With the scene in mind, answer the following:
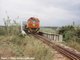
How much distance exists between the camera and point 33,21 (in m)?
34.4

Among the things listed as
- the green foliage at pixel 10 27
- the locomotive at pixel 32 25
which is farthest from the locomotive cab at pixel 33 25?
the green foliage at pixel 10 27

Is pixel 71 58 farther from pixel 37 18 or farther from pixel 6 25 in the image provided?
pixel 37 18

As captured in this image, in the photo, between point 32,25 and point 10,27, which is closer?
point 10,27

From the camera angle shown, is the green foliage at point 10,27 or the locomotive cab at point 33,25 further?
the locomotive cab at point 33,25

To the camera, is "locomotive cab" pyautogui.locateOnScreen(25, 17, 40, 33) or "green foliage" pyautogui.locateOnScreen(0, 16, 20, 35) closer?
"green foliage" pyautogui.locateOnScreen(0, 16, 20, 35)

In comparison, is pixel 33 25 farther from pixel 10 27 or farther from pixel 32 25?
pixel 10 27

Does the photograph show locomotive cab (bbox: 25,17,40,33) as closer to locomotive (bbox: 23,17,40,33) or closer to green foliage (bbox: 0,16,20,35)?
locomotive (bbox: 23,17,40,33)

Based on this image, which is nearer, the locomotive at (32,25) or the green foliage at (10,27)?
the green foliage at (10,27)

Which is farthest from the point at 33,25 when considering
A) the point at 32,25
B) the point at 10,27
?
the point at 10,27

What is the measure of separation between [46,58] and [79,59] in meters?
2.58

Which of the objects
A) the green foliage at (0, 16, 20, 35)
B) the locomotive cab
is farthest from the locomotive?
the green foliage at (0, 16, 20, 35)

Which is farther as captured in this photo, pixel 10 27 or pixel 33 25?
pixel 33 25

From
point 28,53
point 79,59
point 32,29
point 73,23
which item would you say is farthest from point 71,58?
point 32,29

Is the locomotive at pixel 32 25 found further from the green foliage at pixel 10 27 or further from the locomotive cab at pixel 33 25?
the green foliage at pixel 10 27
